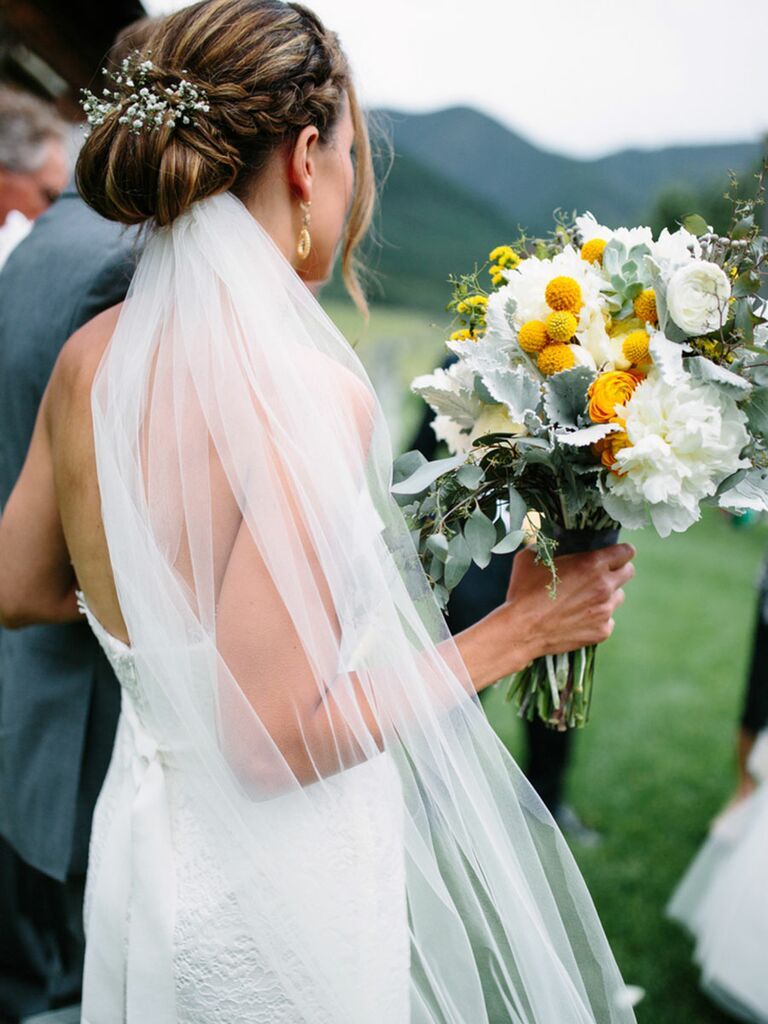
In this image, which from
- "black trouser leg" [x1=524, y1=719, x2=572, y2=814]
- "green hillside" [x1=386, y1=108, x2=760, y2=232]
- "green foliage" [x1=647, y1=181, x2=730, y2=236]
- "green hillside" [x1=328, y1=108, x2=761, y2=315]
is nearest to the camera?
"black trouser leg" [x1=524, y1=719, x2=572, y2=814]

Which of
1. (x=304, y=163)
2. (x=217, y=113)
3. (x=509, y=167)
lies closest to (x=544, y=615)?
(x=304, y=163)

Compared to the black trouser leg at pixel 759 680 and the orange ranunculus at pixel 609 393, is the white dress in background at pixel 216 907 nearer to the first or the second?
the orange ranunculus at pixel 609 393

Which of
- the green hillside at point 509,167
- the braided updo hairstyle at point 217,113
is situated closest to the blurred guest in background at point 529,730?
the green hillside at point 509,167

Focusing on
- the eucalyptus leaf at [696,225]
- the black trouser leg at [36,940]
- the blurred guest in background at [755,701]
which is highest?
the eucalyptus leaf at [696,225]

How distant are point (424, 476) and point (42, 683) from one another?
131 centimetres

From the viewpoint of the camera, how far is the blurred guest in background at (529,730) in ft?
11.0

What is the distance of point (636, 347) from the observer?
1.40 metres

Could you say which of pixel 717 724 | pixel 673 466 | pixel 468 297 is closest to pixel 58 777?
pixel 468 297

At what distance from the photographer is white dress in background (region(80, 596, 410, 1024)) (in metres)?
1.42

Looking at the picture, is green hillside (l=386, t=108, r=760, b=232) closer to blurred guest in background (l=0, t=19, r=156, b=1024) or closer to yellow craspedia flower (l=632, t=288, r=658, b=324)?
blurred guest in background (l=0, t=19, r=156, b=1024)

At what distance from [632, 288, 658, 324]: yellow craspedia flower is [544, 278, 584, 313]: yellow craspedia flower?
10 centimetres

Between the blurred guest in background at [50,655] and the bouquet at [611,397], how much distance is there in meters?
0.97

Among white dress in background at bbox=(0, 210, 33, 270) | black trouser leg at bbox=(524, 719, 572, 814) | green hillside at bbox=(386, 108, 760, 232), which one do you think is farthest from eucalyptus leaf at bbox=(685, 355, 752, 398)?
black trouser leg at bbox=(524, 719, 572, 814)

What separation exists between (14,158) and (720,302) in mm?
3097
